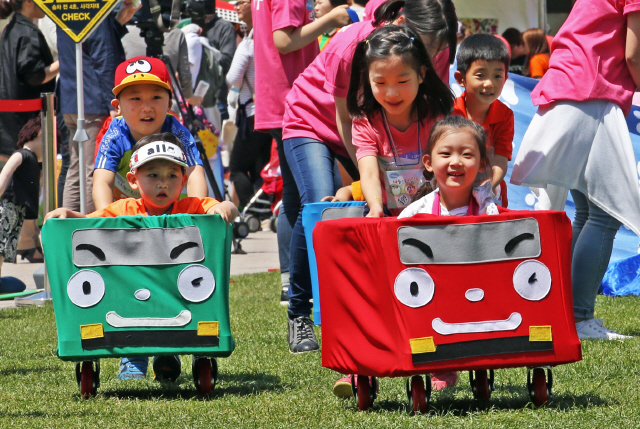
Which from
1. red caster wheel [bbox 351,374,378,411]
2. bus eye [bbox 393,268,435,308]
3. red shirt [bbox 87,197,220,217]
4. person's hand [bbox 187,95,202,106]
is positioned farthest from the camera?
person's hand [bbox 187,95,202,106]

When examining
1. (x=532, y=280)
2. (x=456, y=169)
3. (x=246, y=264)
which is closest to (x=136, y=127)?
(x=456, y=169)

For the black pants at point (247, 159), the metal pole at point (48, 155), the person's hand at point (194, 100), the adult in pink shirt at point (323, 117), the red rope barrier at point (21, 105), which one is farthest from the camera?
the black pants at point (247, 159)

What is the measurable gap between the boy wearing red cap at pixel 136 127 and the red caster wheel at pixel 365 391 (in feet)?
4.28

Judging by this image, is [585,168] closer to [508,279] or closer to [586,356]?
[586,356]

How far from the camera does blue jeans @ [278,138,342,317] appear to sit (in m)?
4.46

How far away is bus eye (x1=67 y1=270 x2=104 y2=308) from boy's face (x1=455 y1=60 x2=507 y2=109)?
1.96 meters

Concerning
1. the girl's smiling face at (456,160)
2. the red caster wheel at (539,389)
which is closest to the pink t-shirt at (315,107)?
the girl's smiling face at (456,160)

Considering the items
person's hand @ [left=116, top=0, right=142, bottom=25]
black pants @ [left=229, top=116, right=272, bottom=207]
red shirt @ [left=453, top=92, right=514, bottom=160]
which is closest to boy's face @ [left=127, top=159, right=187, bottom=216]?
red shirt @ [left=453, top=92, right=514, bottom=160]

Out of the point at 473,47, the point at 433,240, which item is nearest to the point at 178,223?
the point at 433,240

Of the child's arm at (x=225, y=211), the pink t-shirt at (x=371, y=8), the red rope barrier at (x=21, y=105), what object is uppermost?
the pink t-shirt at (x=371, y=8)

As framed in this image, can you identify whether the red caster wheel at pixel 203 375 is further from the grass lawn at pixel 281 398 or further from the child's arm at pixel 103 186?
the child's arm at pixel 103 186

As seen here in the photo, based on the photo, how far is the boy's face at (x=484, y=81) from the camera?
171 inches

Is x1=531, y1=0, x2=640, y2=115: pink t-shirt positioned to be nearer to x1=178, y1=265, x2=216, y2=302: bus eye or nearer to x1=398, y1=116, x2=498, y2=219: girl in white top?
x1=398, y1=116, x2=498, y2=219: girl in white top

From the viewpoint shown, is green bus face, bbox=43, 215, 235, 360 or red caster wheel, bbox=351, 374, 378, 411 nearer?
red caster wheel, bbox=351, 374, 378, 411
